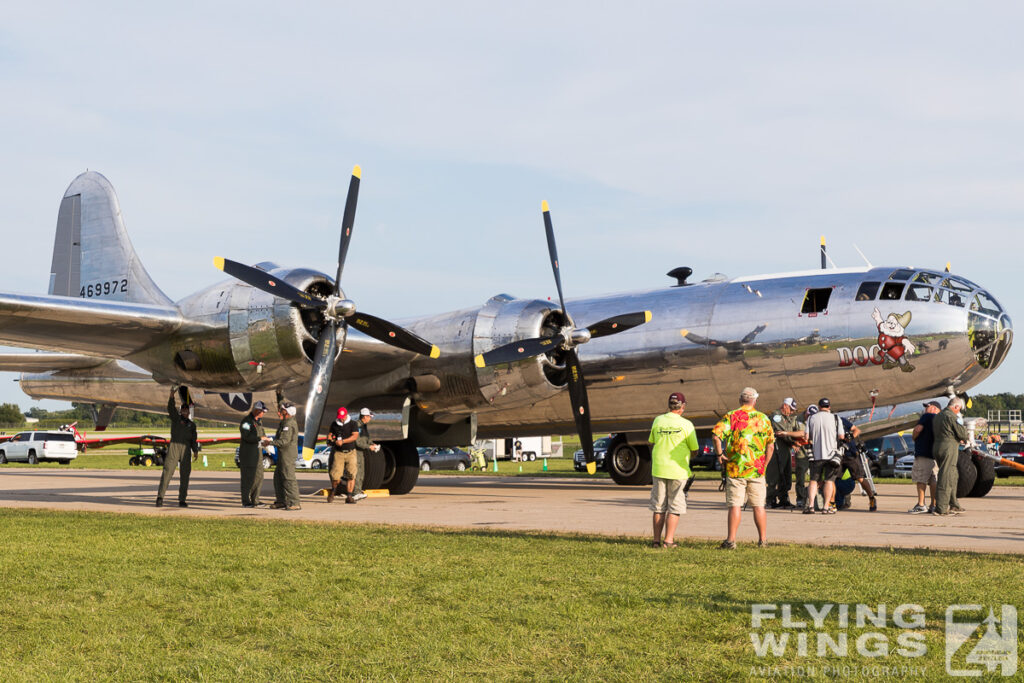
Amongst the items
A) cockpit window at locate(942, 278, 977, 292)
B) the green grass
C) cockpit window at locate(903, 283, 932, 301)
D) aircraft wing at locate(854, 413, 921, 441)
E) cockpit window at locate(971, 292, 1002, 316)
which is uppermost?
cockpit window at locate(942, 278, 977, 292)

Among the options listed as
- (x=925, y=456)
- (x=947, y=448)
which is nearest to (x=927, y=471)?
(x=925, y=456)

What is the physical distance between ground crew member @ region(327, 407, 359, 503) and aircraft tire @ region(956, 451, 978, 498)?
43.0ft

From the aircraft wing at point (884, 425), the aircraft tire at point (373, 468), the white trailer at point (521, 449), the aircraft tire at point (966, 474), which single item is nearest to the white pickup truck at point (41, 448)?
the white trailer at point (521, 449)

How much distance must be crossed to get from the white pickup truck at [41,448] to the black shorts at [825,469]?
49.7 m

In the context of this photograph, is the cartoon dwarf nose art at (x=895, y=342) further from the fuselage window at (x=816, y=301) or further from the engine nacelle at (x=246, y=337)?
the engine nacelle at (x=246, y=337)

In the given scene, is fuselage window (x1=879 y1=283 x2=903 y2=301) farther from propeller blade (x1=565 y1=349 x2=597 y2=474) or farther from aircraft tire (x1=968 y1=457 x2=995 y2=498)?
propeller blade (x1=565 y1=349 x2=597 y2=474)

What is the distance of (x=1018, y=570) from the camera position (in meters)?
9.08

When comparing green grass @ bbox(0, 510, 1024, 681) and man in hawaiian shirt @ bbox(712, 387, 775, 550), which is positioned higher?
man in hawaiian shirt @ bbox(712, 387, 775, 550)

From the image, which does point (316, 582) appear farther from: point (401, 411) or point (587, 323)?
point (587, 323)

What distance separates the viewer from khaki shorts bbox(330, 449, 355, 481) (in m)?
19.7

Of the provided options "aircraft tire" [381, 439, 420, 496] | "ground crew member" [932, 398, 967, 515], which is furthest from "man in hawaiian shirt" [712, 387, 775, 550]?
"aircraft tire" [381, 439, 420, 496]

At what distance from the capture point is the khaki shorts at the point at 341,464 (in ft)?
64.7

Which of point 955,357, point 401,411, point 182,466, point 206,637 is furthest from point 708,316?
point 206,637

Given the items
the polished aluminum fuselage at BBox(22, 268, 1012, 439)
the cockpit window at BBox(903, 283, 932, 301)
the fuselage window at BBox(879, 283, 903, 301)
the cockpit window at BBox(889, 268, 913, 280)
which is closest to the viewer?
the polished aluminum fuselage at BBox(22, 268, 1012, 439)
